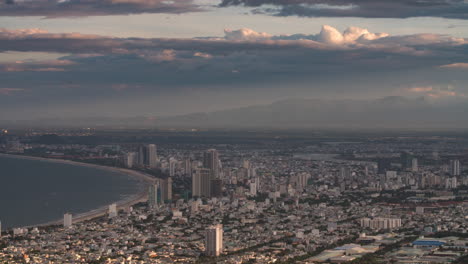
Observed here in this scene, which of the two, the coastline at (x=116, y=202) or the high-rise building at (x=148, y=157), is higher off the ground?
the high-rise building at (x=148, y=157)

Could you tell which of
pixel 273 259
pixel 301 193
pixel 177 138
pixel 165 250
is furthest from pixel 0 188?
pixel 177 138

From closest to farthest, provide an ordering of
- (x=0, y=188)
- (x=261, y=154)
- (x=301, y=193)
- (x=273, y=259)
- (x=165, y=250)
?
1. (x=273, y=259)
2. (x=165, y=250)
3. (x=301, y=193)
4. (x=0, y=188)
5. (x=261, y=154)

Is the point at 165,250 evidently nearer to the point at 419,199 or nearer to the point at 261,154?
the point at 419,199

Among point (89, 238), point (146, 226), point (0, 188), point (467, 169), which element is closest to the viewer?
point (89, 238)

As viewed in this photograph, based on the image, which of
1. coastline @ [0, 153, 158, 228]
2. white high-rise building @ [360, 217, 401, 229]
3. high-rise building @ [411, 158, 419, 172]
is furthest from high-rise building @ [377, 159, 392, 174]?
white high-rise building @ [360, 217, 401, 229]

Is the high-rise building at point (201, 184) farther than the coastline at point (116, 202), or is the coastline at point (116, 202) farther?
the high-rise building at point (201, 184)

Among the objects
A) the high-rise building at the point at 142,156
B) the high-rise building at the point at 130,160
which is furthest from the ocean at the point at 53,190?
the high-rise building at the point at 142,156

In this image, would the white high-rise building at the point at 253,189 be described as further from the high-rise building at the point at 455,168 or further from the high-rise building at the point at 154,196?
the high-rise building at the point at 455,168
